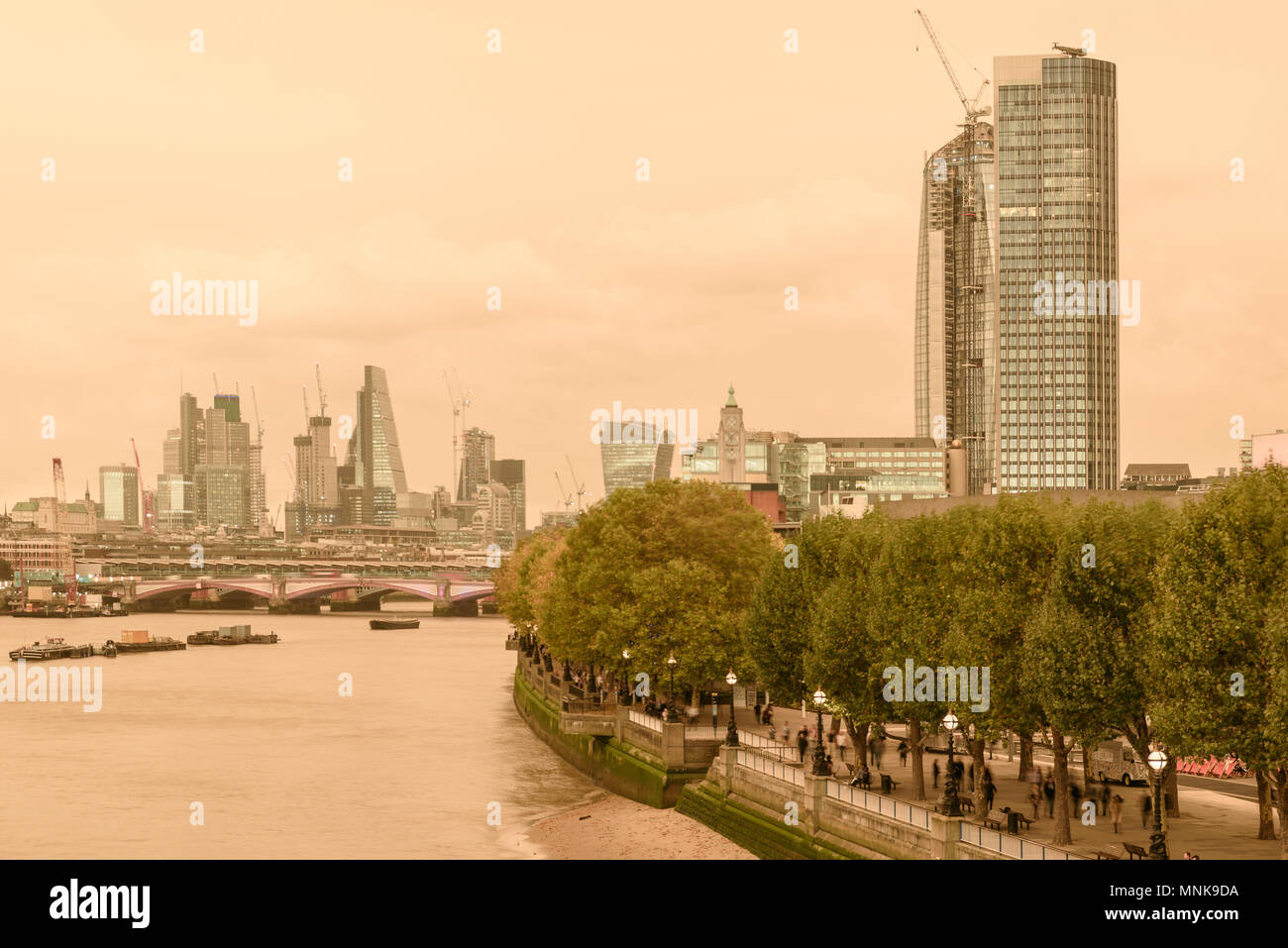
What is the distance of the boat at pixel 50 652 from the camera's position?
13375 cm

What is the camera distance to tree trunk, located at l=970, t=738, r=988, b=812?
129 ft

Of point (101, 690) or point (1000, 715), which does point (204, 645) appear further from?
point (1000, 715)

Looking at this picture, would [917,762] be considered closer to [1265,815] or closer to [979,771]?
[979,771]

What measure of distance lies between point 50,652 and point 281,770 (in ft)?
263

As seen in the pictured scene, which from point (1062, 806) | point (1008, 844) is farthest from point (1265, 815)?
point (1008, 844)

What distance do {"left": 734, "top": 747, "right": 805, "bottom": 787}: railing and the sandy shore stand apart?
2541 mm

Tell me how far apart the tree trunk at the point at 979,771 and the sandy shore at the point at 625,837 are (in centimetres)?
796

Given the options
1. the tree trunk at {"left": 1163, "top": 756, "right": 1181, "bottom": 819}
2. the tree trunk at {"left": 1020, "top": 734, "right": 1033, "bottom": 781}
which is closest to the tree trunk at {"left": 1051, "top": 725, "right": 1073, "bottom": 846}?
the tree trunk at {"left": 1163, "top": 756, "right": 1181, "bottom": 819}

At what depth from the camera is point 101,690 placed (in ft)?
346

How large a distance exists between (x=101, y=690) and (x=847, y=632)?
74825 mm

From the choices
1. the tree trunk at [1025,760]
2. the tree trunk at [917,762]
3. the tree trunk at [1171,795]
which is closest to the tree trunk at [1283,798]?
the tree trunk at [1171,795]

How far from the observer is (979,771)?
40625mm

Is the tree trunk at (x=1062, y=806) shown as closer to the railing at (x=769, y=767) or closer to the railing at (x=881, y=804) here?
the railing at (x=881, y=804)
